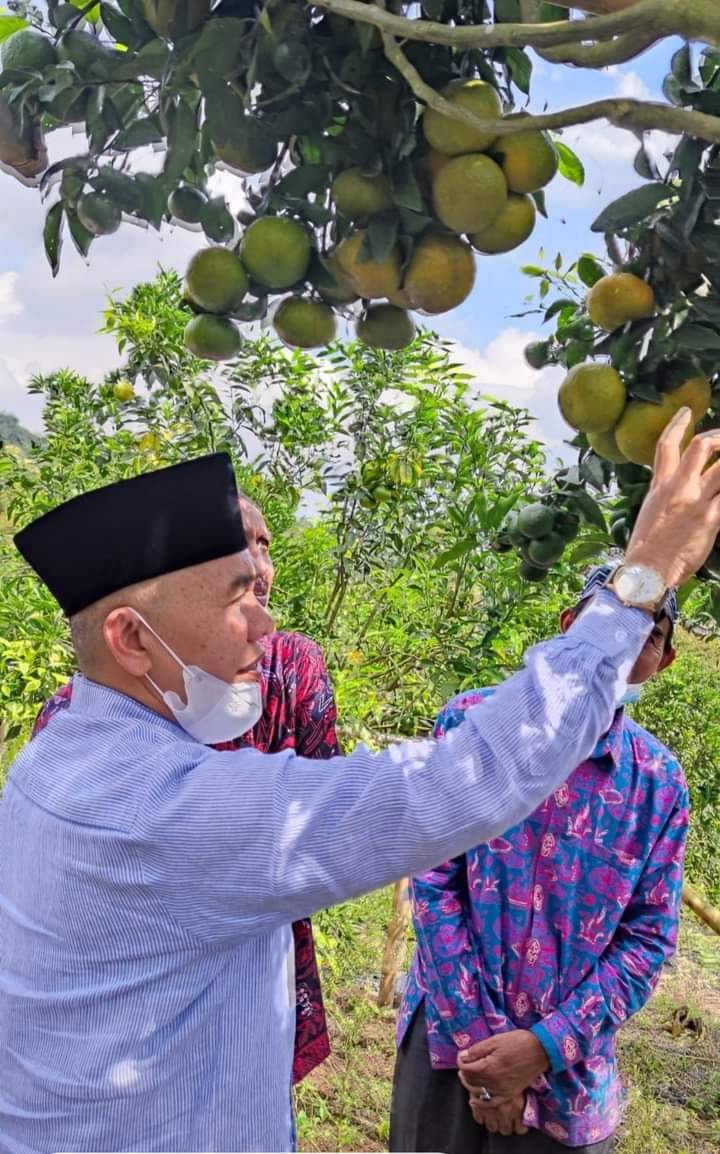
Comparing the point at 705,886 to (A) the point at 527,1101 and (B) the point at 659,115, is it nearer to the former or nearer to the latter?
(A) the point at 527,1101

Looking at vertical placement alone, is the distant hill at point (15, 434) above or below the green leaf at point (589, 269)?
below

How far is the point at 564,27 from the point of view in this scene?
94cm

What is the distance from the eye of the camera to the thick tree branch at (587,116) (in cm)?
99

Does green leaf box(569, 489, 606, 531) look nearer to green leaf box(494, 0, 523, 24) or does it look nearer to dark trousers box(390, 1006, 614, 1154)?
green leaf box(494, 0, 523, 24)

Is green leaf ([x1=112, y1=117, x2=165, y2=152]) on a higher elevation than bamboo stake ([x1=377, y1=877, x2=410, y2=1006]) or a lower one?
higher

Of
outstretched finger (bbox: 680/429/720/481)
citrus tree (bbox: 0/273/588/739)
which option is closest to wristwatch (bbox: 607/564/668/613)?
outstretched finger (bbox: 680/429/720/481)

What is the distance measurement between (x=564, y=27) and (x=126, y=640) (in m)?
0.81

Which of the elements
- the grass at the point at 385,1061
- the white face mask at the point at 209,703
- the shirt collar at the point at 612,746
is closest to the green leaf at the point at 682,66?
the white face mask at the point at 209,703

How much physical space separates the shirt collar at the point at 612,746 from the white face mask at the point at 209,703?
2.72 ft

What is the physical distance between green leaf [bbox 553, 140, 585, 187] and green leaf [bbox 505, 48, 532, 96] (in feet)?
0.59

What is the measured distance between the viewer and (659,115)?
100 centimetres

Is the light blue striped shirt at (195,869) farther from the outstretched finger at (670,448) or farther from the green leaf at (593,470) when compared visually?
the green leaf at (593,470)

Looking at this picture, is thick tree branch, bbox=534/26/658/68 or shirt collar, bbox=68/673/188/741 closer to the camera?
thick tree branch, bbox=534/26/658/68

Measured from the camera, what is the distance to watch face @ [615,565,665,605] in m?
1.05
